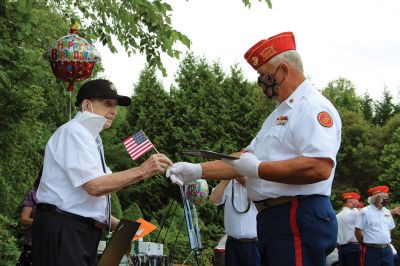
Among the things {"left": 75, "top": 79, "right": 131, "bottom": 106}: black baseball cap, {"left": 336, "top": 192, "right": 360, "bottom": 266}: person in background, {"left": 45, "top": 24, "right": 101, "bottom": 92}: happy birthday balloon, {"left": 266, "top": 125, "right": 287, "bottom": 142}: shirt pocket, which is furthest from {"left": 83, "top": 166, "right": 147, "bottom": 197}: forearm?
{"left": 336, "top": 192, "right": 360, "bottom": 266}: person in background

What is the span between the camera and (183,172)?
15.3 feet

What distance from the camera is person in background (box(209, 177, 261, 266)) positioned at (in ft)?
30.6

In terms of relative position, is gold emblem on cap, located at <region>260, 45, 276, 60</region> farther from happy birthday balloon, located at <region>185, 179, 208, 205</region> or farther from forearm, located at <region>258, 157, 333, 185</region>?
happy birthday balloon, located at <region>185, 179, 208, 205</region>

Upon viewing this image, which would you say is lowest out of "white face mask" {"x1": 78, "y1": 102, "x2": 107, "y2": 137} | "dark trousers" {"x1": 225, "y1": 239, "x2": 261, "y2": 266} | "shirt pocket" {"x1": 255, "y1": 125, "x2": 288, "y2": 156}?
"dark trousers" {"x1": 225, "y1": 239, "x2": 261, "y2": 266}

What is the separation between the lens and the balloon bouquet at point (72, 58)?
7.40m

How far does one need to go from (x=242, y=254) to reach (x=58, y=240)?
483 centimetres

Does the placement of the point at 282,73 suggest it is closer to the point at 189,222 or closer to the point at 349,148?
the point at 189,222

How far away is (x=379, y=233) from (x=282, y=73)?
10469 mm

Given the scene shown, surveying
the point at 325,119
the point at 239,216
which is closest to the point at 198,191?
the point at 239,216

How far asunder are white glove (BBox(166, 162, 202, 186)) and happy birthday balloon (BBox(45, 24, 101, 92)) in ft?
9.78

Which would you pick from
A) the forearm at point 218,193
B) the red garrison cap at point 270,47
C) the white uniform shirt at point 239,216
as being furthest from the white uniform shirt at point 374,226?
the red garrison cap at point 270,47

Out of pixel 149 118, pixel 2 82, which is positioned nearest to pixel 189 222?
pixel 2 82

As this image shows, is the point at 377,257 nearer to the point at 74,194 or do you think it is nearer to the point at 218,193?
the point at 218,193

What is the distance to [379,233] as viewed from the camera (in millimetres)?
14492
